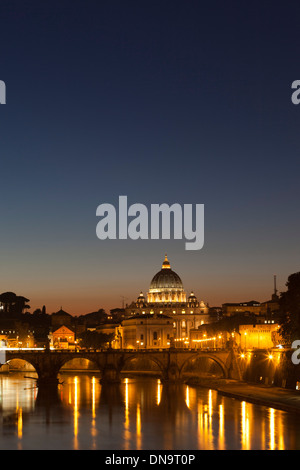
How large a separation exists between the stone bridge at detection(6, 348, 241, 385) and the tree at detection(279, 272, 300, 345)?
17.2 metres

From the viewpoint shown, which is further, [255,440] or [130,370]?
[130,370]

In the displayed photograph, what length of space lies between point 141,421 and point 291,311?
20577 millimetres

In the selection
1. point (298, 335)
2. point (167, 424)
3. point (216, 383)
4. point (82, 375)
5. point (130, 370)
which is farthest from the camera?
point (130, 370)

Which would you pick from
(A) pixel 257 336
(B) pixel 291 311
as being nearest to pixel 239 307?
(A) pixel 257 336

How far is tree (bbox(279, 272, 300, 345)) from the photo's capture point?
2815 inches

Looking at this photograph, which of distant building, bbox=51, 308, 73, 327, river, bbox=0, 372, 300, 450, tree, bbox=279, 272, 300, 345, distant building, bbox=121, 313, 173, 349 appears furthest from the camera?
distant building, bbox=51, 308, 73, 327

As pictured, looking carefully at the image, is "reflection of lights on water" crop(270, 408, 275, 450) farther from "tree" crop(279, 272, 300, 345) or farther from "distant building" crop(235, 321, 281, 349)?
"distant building" crop(235, 321, 281, 349)

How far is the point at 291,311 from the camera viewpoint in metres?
72.8

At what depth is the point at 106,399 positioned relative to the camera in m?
74.9

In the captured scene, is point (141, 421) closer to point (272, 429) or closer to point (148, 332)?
point (272, 429)

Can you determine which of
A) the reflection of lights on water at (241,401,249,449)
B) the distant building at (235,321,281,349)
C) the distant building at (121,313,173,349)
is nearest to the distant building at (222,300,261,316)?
the distant building at (121,313,173,349)
